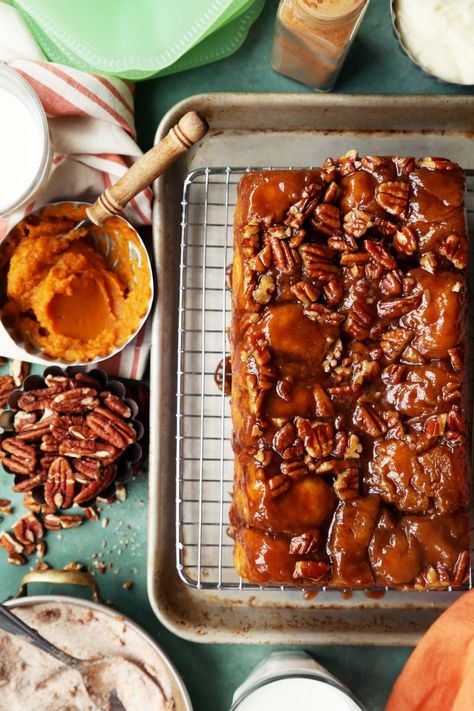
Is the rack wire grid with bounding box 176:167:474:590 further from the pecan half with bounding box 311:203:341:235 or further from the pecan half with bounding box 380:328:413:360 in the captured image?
the pecan half with bounding box 380:328:413:360

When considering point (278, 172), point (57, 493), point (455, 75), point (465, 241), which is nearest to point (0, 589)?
point (57, 493)

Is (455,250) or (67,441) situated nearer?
(455,250)

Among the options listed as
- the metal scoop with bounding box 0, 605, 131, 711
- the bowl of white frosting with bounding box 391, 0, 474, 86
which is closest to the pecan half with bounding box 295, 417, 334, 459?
the metal scoop with bounding box 0, 605, 131, 711

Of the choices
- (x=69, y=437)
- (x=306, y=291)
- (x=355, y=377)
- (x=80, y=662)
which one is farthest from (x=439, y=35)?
(x=80, y=662)

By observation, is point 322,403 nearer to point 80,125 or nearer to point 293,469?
point 293,469

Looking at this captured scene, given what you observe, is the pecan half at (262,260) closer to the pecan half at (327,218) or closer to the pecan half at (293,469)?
the pecan half at (327,218)

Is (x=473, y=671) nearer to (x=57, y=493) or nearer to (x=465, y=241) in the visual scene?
(x=465, y=241)
